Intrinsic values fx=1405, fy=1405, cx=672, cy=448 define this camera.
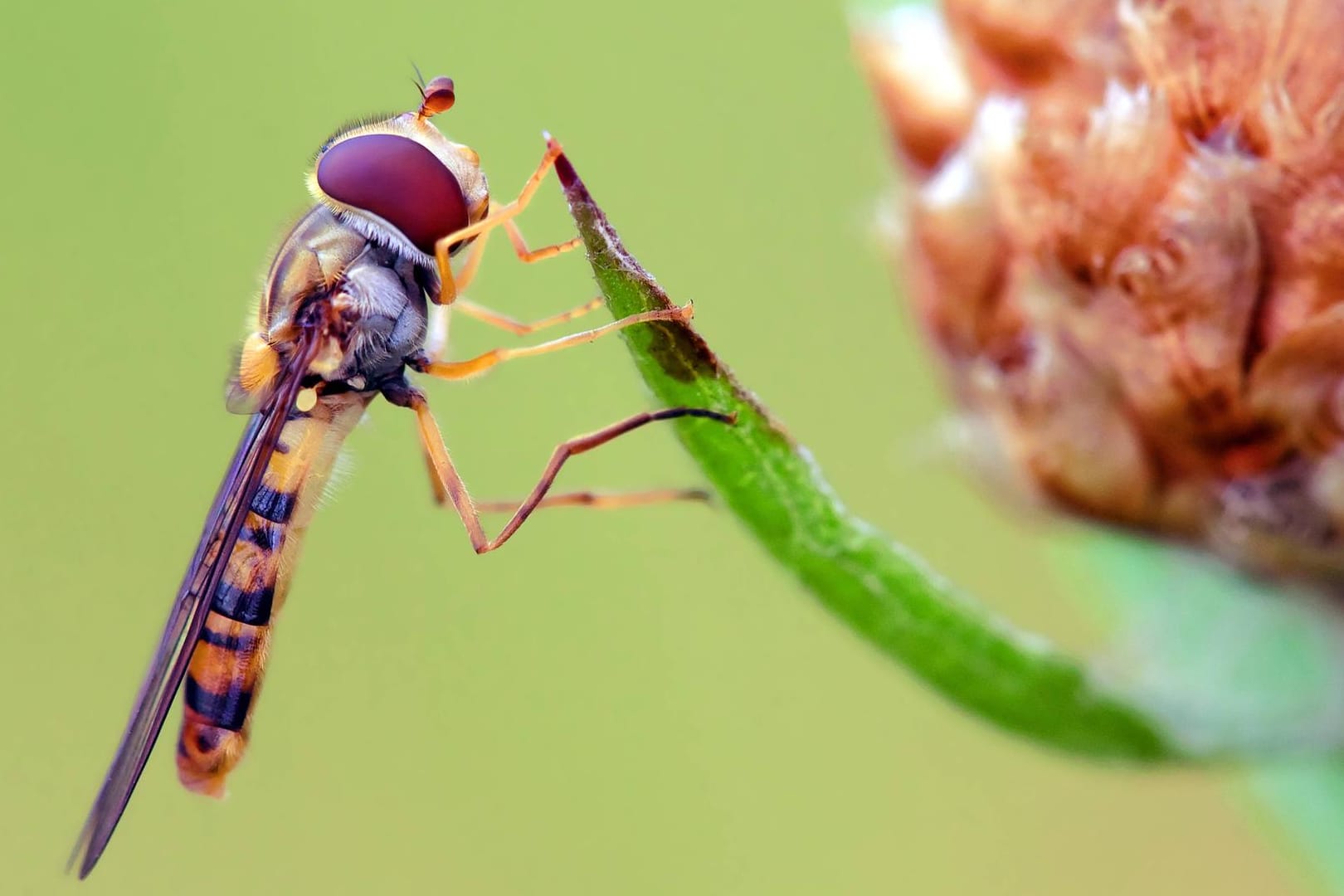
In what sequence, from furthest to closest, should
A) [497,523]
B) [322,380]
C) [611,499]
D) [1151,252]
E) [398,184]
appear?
[497,523] → [611,499] → [322,380] → [398,184] → [1151,252]

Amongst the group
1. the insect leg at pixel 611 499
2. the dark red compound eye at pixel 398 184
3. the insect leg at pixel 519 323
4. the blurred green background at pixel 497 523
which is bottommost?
the blurred green background at pixel 497 523

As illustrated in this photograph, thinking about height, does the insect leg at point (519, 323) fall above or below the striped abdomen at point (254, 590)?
above

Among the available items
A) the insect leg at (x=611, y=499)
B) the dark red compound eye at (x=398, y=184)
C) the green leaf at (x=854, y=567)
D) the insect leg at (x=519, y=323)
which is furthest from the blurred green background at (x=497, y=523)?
the green leaf at (x=854, y=567)

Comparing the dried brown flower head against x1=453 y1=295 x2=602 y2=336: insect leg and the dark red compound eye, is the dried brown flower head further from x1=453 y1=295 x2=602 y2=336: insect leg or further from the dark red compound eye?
the dark red compound eye

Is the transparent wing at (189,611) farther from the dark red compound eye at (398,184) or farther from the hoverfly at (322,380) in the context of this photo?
the dark red compound eye at (398,184)

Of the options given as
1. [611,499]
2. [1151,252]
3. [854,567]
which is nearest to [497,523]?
[611,499]

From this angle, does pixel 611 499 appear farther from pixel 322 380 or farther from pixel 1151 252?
pixel 1151 252

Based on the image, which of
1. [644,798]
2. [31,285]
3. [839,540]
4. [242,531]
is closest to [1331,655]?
[839,540]
